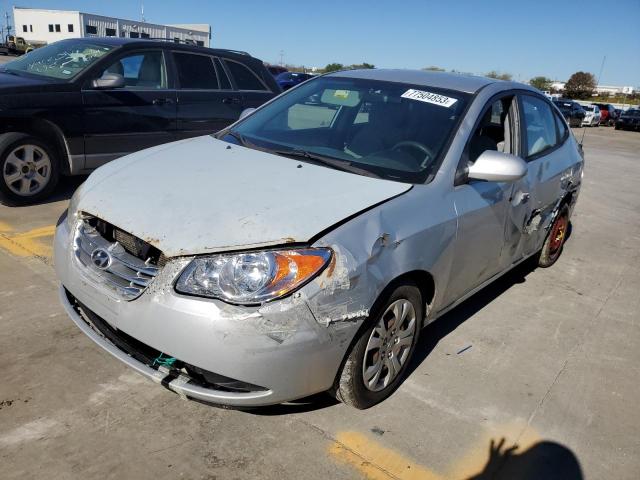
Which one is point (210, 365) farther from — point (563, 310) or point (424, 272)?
point (563, 310)

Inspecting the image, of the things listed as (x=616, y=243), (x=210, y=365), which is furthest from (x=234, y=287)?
(x=616, y=243)

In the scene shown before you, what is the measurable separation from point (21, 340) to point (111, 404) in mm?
860

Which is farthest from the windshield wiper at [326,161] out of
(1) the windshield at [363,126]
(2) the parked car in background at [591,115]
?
(2) the parked car in background at [591,115]

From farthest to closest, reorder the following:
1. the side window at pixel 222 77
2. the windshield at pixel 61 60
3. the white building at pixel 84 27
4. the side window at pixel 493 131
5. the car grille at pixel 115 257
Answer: the white building at pixel 84 27
the side window at pixel 222 77
the windshield at pixel 61 60
the side window at pixel 493 131
the car grille at pixel 115 257

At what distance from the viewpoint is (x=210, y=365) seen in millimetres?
2150

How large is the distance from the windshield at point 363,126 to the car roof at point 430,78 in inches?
3.2

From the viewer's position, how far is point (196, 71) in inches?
253

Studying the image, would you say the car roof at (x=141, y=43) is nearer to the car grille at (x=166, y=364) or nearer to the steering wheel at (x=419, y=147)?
the steering wheel at (x=419, y=147)

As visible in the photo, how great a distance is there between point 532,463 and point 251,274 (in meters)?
1.62

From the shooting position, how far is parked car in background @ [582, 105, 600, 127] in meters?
30.1

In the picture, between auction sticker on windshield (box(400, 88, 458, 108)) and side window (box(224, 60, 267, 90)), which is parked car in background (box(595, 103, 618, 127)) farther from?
auction sticker on windshield (box(400, 88, 458, 108))

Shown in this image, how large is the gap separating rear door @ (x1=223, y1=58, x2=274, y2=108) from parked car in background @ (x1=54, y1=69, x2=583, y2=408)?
3.35m

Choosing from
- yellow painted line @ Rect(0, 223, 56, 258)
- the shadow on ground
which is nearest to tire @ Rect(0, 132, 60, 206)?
the shadow on ground

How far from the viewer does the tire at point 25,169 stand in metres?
5.14
